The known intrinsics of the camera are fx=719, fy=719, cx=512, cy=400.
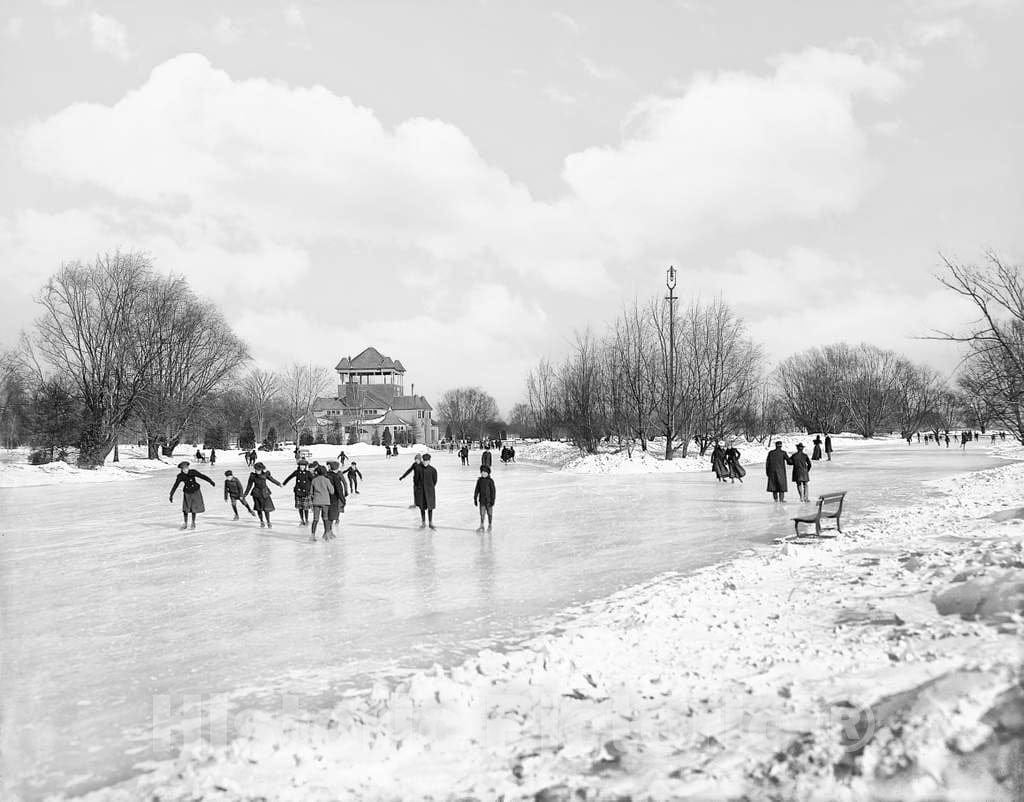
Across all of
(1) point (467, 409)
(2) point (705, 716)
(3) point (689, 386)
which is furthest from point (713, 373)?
(1) point (467, 409)

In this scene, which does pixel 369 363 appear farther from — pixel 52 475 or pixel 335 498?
pixel 335 498

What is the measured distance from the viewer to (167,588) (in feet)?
30.9

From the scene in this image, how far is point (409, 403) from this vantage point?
13412cm

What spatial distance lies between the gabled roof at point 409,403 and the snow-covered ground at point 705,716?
421 feet

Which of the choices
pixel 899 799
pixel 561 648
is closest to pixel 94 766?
pixel 561 648

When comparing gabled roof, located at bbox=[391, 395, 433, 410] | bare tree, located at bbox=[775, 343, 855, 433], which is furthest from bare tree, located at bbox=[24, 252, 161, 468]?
gabled roof, located at bbox=[391, 395, 433, 410]

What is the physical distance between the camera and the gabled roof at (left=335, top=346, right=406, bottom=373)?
139 meters

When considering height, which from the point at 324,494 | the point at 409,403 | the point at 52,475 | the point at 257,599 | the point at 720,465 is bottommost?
the point at 257,599

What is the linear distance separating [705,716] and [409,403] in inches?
5169

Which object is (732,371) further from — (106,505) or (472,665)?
(472,665)

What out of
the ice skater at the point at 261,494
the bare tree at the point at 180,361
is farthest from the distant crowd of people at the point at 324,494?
the bare tree at the point at 180,361

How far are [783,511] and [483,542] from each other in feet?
23.4

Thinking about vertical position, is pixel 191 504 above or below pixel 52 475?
above

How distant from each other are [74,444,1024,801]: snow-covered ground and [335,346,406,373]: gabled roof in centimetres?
13552
